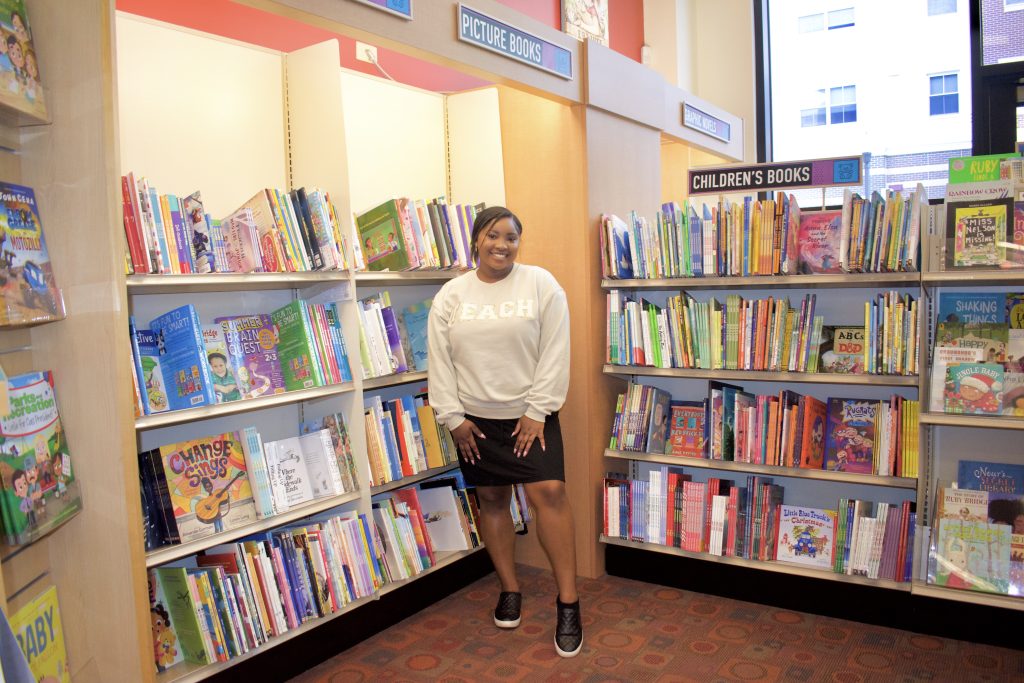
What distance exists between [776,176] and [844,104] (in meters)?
3.09

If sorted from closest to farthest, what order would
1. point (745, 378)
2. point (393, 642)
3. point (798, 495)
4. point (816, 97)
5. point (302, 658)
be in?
point (302, 658) → point (393, 642) → point (745, 378) → point (798, 495) → point (816, 97)

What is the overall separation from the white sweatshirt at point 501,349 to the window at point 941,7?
4115 mm

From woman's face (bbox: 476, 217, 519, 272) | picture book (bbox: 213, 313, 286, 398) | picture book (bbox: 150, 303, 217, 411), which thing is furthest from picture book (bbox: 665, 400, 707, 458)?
picture book (bbox: 150, 303, 217, 411)

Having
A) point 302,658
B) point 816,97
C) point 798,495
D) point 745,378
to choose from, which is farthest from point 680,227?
point 816,97

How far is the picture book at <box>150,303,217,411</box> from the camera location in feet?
7.64

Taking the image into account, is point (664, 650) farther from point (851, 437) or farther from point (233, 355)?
point (233, 355)

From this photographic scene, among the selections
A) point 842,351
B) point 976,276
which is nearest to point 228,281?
point 842,351

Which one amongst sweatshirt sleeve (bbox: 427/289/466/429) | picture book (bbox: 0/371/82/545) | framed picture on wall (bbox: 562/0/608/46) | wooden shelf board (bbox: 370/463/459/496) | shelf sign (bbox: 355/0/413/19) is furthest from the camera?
framed picture on wall (bbox: 562/0/608/46)

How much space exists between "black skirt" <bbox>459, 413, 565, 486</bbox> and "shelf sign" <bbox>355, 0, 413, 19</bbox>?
1423mm

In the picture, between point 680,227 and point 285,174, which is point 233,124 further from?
point 680,227

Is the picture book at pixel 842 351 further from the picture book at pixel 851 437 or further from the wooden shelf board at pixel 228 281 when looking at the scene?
the wooden shelf board at pixel 228 281

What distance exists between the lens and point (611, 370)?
3.37 metres

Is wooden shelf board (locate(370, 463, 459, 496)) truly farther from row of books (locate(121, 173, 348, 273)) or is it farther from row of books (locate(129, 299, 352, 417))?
row of books (locate(121, 173, 348, 273))

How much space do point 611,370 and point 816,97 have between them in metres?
3.58
